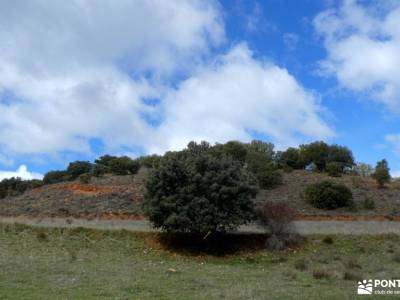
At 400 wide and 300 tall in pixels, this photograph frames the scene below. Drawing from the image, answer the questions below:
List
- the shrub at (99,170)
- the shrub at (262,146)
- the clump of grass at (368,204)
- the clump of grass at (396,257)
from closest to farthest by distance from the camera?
the clump of grass at (396,257), the clump of grass at (368,204), the shrub at (99,170), the shrub at (262,146)

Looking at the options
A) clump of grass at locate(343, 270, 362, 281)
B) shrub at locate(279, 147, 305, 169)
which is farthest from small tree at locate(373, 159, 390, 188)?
clump of grass at locate(343, 270, 362, 281)

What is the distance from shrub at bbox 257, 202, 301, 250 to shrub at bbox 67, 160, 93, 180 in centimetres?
3981

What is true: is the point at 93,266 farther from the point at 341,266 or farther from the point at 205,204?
the point at 341,266

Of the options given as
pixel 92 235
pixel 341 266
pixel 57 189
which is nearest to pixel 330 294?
pixel 341 266

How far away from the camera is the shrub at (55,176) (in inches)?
2603

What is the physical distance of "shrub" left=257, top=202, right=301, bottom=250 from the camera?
30219mm

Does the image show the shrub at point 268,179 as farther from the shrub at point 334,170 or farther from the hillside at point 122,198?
the shrub at point 334,170

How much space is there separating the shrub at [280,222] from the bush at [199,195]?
1.14 m

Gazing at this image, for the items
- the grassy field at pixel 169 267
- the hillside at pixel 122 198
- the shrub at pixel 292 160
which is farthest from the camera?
the shrub at pixel 292 160

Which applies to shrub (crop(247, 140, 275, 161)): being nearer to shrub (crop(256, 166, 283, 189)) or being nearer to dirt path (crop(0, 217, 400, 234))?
shrub (crop(256, 166, 283, 189))

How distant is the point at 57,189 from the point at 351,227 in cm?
3022

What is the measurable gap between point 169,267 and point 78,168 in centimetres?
4674

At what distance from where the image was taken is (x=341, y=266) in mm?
22062

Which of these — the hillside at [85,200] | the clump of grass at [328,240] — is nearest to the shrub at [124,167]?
the hillside at [85,200]
